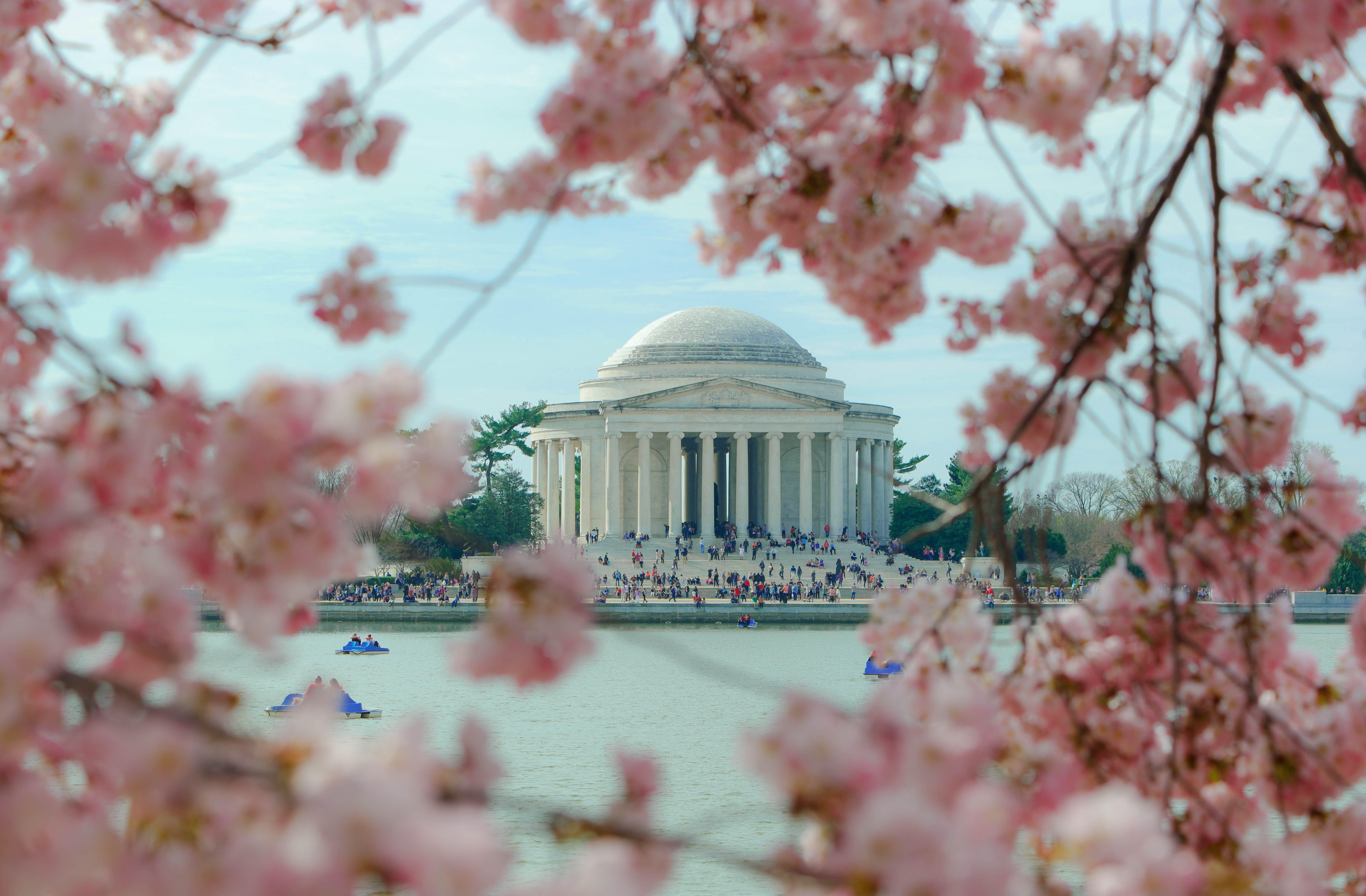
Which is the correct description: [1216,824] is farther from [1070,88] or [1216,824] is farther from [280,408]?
[280,408]

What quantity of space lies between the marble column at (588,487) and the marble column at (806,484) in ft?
43.2

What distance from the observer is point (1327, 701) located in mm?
5086

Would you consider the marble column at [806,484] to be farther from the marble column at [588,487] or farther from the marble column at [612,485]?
the marble column at [588,487]

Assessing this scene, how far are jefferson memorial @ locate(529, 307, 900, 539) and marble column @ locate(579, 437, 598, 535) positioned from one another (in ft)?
0.28

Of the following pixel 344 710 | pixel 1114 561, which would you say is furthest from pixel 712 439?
pixel 344 710

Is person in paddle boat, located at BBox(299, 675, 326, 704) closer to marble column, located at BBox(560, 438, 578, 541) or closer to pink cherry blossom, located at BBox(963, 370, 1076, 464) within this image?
pink cherry blossom, located at BBox(963, 370, 1076, 464)

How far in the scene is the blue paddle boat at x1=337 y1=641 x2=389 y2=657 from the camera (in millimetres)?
45656

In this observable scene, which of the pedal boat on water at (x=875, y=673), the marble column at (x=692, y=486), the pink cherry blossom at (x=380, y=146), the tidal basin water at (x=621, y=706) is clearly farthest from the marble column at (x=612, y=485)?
the pink cherry blossom at (x=380, y=146)

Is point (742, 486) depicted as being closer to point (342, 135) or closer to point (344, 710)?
point (344, 710)

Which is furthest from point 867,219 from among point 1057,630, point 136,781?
point 136,781

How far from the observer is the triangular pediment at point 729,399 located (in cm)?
8631

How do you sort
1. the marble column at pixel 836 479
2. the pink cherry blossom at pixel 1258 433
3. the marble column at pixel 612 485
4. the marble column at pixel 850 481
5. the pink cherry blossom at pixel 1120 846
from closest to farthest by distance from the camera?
the pink cherry blossom at pixel 1120 846 → the pink cherry blossom at pixel 1258 433 → the marble column at pixel 836 479 → the marble column at pixel 612 485 → the marble column at pixel 850 481

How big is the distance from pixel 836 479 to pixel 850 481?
7.01 meters

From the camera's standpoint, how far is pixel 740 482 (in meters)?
86.7
